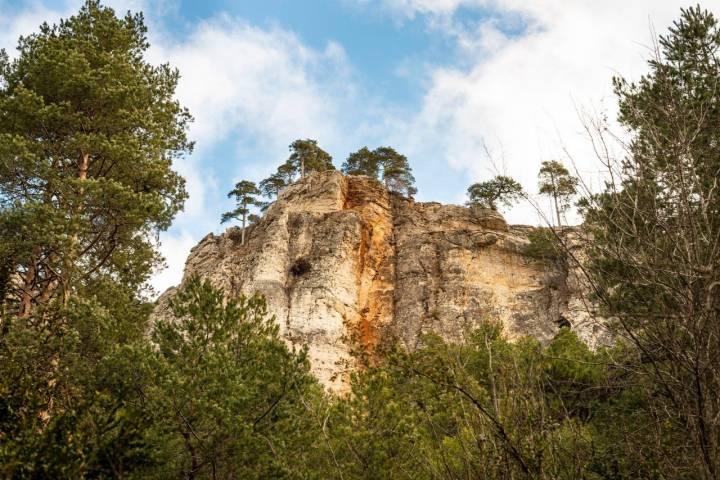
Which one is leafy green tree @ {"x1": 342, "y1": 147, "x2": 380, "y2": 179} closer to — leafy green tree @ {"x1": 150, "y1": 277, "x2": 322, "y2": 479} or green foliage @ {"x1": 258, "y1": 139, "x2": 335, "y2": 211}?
green foliage @ {"x1": 258, "y1": 139, "x2": 335, "y2": 211}

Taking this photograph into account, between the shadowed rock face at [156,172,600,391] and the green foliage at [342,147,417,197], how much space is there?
624 centimetres

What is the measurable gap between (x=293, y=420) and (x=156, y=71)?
11276 mm

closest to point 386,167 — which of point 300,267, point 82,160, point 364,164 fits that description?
point 364,164

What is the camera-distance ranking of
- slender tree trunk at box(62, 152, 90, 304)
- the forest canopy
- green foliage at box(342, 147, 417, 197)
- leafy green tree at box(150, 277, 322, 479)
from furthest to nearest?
green foliage at box(342, 147, 417, 197), slender tree trunk at box(62, 152, 90, 304), leafy green tree at box(150, 277, 322, 479), the forest canopy

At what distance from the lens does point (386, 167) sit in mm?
48281

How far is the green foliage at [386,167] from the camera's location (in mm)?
47312

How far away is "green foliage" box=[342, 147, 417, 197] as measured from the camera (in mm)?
47312

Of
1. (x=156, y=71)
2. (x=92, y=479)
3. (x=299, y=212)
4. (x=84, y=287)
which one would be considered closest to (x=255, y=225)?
(x=299, y=212)

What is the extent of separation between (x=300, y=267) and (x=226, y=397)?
2517 cm

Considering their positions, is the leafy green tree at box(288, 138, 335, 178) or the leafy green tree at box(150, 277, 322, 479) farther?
the leafy green tree at box(288, 138, 335, 178)

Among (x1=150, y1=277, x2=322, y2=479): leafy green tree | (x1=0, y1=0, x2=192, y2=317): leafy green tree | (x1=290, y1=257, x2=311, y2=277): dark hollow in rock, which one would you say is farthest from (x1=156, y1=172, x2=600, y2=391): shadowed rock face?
(x1=150, y1=277, x2=322, y2=479): leafy green tree

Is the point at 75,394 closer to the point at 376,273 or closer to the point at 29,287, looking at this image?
the point at 29,287

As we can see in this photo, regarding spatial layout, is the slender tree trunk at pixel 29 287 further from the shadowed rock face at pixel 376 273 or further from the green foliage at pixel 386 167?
the green foliage at pixel 386 167

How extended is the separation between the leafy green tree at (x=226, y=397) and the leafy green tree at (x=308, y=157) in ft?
121
